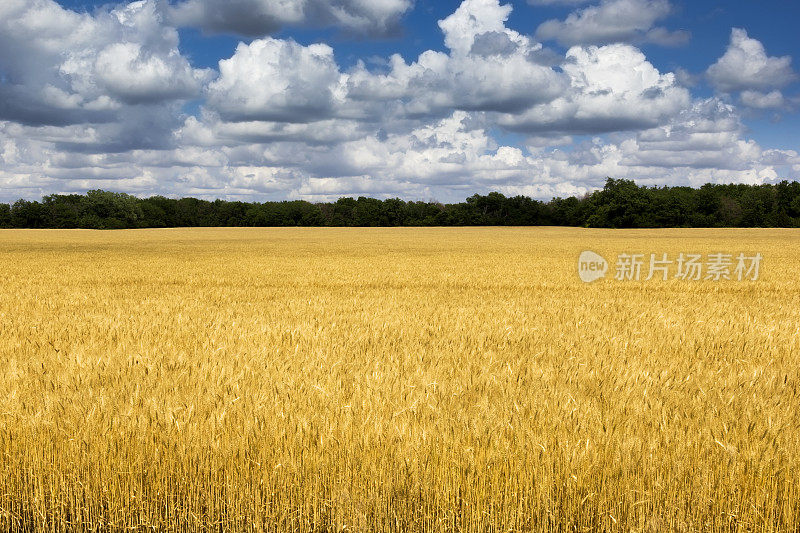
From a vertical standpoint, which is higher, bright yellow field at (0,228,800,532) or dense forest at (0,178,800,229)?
dense forest at (0,178,800,229)

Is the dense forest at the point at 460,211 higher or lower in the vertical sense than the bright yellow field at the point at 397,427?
higher

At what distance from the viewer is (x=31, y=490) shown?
4027mm

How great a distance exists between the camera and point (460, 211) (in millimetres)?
132500

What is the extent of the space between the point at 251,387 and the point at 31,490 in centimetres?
215

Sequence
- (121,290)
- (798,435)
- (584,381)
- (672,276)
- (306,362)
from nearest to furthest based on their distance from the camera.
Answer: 1. (798,435)
2. (584,381)
3. (306,362)
4. (121,290)
5. (672,276)

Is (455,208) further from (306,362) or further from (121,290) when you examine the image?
(306,362)

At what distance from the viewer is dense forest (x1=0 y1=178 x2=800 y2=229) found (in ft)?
371

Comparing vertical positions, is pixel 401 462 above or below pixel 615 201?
below

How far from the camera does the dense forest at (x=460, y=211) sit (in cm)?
11306

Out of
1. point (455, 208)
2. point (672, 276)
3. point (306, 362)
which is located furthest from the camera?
point (455, 208)

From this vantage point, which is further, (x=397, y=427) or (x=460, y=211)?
(x=460, y=211)

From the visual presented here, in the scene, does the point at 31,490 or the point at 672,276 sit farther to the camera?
the point at 672,276

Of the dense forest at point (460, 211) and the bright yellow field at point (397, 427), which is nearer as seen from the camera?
the bright yellow field at point (397, 427)

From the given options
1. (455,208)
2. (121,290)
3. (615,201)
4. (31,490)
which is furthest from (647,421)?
(455,208)
